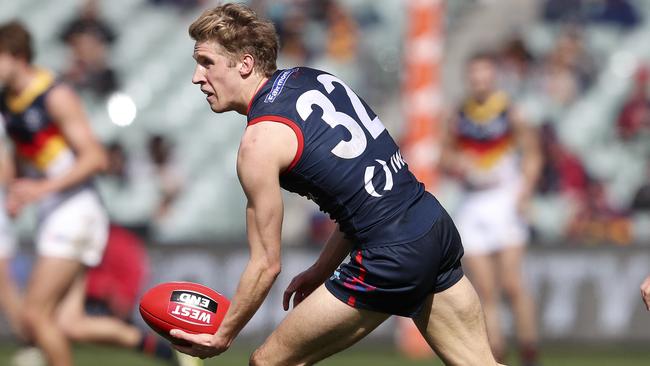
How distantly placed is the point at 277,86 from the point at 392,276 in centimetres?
90

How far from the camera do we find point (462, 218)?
10016 millimetres

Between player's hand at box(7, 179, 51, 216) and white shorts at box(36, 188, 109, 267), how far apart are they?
0.64 ft

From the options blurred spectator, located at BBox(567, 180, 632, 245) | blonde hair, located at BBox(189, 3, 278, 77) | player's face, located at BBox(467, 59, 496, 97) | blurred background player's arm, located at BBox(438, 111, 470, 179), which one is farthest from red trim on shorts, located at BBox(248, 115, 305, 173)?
blurred spectator, located at BBox(567, 180, 632, 245)

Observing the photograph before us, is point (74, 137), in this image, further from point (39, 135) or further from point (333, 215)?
point (333, 215)

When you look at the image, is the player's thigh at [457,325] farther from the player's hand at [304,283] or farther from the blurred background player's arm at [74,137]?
the blurred background player's arm at [74,137]

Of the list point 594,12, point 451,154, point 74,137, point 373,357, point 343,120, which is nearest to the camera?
point 343,120

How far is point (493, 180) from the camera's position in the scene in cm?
994

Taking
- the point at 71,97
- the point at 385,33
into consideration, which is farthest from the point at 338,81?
the point at 385,33

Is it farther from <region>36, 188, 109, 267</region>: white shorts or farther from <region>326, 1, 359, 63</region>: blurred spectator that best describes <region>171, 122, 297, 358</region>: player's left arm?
<region>326, 1, 359, 63</region>: blurred spectator

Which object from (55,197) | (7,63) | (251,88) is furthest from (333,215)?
(7,63)

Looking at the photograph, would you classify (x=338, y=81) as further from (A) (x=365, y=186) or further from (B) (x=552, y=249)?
(B) (x=552, y=249)

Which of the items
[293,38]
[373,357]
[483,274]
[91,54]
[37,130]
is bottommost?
[373,357]

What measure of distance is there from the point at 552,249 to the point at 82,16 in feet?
19.2

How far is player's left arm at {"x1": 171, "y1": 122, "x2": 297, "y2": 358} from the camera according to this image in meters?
4.67
